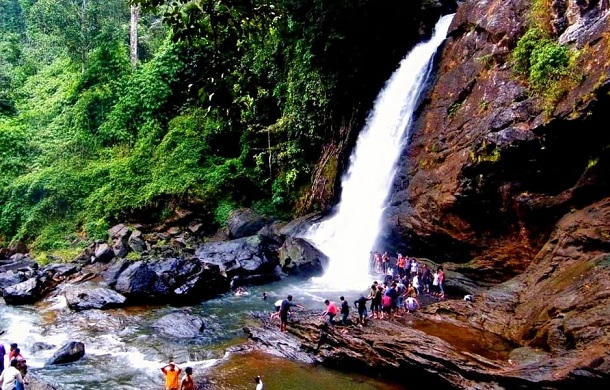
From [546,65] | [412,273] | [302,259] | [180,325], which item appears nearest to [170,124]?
[302,259]

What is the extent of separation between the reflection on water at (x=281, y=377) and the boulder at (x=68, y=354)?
13.4 feet

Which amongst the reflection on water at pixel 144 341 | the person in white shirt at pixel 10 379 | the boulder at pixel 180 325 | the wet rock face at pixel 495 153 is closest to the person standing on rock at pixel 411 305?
the reflection on water at pixel 144 341

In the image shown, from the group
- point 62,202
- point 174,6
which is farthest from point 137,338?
point 62,202

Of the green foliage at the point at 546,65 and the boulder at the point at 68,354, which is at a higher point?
the green foliage at the point at 546,65

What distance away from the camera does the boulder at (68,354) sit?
516 inches

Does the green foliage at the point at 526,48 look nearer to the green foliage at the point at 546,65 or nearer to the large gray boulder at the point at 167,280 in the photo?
the green foliage at the point at 546,65

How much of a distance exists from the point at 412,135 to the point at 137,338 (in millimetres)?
13422

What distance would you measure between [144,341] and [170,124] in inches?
752

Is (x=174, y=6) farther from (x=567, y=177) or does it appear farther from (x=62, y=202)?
(x=62, y=202)

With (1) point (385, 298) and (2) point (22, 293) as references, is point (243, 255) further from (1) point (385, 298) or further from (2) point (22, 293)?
(1) point (385, 298)

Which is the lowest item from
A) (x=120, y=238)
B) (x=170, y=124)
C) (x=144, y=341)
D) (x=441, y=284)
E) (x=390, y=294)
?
(x=144, y=341)

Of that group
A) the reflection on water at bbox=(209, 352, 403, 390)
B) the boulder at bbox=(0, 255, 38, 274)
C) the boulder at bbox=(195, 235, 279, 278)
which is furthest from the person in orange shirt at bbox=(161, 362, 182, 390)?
the boulder at bbox=(0, 255, 38, 274)

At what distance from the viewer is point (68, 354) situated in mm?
13172

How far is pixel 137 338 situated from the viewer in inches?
578
